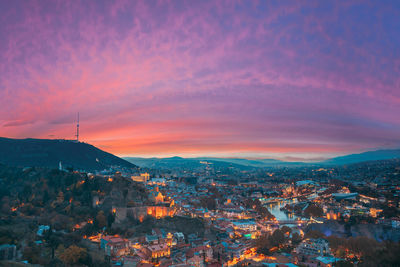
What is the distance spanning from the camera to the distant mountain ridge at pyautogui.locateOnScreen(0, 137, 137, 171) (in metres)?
61.0

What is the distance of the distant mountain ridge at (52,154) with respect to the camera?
200 ft

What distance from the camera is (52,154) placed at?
6788cm

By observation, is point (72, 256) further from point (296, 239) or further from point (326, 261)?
point (296, 239)

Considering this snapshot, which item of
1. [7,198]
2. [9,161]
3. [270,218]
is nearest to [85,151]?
[9,161]

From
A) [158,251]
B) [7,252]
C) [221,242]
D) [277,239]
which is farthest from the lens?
[221,242]

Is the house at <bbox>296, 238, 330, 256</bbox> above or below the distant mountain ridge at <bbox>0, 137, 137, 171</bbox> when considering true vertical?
below

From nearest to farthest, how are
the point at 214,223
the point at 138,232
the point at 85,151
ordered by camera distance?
the point at 138,232
the point at 214,223
the point at 85,151

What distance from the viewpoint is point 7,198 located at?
95.9 ft

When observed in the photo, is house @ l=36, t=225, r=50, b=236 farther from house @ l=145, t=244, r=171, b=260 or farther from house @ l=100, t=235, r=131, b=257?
house @ l=145, t=244, r=171, b=260

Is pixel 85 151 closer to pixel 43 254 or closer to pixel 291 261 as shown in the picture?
pixel 43 254

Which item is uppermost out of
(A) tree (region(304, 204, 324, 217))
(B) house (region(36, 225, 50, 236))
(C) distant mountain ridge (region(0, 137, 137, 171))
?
(C) distant mountain ridge (region(0, 137, 137, 171))

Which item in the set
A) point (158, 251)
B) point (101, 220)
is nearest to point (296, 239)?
point (158, 251)

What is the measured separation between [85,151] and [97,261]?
215 ft

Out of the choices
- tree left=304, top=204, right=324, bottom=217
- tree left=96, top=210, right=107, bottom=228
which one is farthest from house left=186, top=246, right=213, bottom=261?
tree left=304, top=204, right=324, bottom=217
